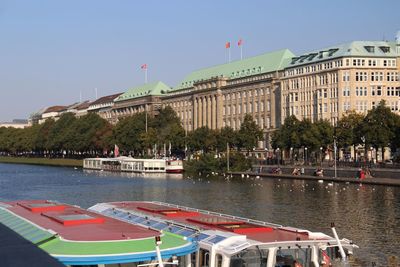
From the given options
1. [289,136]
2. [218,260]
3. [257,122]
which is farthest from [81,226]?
[257,122]

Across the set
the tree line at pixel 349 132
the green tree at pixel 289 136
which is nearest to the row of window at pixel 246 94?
the tree line at pixel 349 132

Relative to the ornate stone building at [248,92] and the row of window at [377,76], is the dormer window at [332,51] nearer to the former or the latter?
the row of window at [377,76]

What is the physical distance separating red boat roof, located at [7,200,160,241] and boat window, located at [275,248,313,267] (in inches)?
185

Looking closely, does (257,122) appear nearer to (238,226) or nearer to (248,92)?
(248,92)

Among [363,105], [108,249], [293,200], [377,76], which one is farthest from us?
[377,76]

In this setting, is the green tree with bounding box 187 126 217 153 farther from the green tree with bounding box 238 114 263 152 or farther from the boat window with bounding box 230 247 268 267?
the boat window with bounding box 230 247 268 267

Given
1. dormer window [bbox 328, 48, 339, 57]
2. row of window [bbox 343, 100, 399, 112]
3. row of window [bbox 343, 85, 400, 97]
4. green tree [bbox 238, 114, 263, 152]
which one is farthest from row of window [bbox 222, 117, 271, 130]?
row of window [bbox 343, 85, 400, 97]

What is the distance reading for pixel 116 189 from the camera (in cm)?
9119

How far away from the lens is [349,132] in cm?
11525

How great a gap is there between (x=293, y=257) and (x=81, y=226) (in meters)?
7.53

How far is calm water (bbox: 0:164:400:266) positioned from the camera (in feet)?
150

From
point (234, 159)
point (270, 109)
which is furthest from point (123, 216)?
point (270, 109)

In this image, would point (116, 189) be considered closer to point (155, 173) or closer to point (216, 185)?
point (216, 185)

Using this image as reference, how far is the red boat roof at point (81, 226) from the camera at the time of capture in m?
20.8
